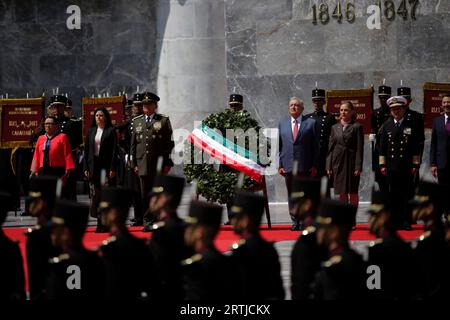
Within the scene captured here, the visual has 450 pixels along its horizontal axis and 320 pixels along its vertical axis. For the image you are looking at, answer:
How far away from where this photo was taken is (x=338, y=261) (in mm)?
7520

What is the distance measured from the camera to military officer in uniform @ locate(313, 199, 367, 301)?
297 inches

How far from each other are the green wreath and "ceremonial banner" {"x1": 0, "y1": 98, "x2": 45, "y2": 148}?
10.8ft

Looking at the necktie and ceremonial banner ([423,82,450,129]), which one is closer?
the necktie

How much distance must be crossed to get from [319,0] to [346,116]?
4839 mm

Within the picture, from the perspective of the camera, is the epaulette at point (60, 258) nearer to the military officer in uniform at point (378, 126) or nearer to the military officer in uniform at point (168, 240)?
the military officer in uniform at point (168, 240)

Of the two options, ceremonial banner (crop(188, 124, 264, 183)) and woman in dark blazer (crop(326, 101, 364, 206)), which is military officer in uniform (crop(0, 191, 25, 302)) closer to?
ceremonial banner (crop(188, 124, 264, 183))

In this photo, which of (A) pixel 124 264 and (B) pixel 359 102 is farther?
(B) pixel 359 102

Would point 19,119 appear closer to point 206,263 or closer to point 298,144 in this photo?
point 298,144

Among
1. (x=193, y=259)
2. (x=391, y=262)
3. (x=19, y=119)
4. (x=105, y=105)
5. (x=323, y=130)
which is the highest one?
(x=105, y=105)

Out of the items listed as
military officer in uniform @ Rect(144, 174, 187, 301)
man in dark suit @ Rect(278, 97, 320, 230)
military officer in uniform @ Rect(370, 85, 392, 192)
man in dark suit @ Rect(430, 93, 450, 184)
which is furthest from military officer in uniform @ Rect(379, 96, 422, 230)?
military officer in uniform @ Rect(144, 174, 187, 301)

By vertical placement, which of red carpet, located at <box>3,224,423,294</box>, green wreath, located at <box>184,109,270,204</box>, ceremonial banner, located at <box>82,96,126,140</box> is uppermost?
ceremonial banner, located at <box>82,96,126,140</box>

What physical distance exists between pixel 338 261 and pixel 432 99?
435 inches

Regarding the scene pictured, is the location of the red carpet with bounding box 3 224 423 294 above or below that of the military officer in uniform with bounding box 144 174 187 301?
below

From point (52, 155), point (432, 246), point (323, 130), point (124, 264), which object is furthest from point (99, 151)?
point (432, 246)
